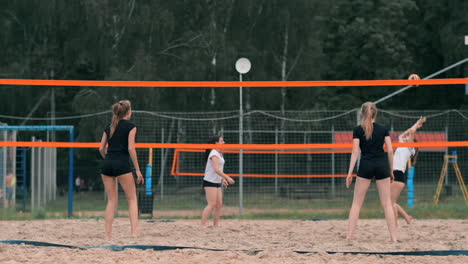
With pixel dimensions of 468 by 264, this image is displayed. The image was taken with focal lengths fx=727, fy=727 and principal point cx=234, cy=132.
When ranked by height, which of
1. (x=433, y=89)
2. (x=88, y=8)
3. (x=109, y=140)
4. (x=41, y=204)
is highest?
(x=88, y=8)

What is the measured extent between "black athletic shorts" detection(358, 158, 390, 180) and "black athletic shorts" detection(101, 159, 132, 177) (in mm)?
2335

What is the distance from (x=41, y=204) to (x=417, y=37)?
19141 millimetres

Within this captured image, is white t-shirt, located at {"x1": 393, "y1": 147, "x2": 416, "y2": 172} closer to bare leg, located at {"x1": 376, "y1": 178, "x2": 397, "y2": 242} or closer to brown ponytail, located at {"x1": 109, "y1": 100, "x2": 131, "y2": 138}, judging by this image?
bare leg, located at {"x1": 376, "y1": 178, "x2": 397, "y2": 242}

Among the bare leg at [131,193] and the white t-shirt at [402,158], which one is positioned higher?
the white t-shirt at [402,158]

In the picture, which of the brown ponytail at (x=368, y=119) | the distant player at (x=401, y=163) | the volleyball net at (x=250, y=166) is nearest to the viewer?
the brown ponytail at (x=368, y=119)

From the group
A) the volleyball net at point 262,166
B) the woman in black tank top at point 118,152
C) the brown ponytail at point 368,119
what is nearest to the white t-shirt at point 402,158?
the brown ponytail at point 368,119

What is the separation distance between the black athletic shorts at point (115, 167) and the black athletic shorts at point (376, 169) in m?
2.33

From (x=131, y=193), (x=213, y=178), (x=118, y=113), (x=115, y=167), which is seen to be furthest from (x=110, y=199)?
(x=213, y=178)

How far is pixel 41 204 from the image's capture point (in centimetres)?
1465

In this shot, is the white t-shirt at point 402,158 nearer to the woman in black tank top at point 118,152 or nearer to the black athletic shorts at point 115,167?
the woman in black tank top at point 118,152

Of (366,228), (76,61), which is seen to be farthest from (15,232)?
(76,61)

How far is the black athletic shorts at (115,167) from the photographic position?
7.10 metres

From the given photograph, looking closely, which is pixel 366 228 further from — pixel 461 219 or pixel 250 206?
pixel 250 206

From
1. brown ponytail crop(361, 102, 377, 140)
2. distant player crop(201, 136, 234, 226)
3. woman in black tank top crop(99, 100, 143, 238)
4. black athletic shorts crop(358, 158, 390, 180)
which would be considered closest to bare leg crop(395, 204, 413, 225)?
black athletic shorts crop(358, 158, 390, 180)
